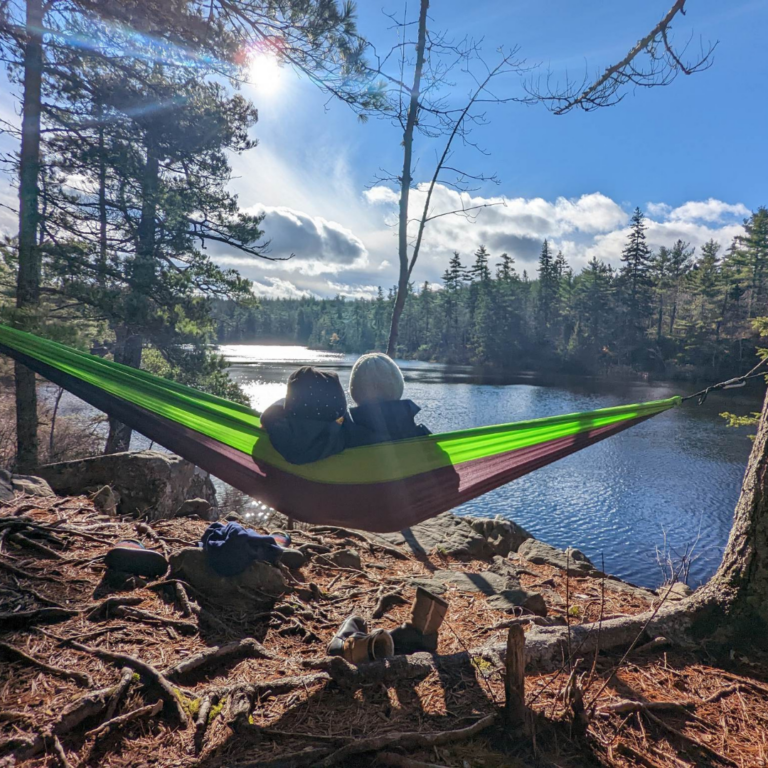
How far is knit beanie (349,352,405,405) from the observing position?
5.66 ft

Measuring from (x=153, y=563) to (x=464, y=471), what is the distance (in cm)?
142

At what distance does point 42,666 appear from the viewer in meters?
1.32

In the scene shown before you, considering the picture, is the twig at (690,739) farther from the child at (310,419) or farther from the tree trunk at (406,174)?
the tree trunk at (406,174)

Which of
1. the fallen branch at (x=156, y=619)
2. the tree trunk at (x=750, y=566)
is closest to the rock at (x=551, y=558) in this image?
the tree trunk at (x=750, y=566)

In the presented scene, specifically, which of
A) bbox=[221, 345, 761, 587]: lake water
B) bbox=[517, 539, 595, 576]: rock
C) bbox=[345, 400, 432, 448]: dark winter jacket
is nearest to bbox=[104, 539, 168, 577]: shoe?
bbox=[345, 400, 432, 448]: dark winter jacket

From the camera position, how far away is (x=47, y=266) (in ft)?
15.4

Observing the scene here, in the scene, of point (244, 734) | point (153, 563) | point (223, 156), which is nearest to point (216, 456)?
point (153, 563)

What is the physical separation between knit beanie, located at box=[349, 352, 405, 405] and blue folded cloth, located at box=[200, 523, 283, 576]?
895mm

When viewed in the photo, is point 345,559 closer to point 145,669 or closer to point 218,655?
point 218,655

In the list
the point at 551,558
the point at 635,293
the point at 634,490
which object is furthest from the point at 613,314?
the point at 551,558

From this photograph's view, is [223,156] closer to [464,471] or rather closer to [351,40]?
[351,40]

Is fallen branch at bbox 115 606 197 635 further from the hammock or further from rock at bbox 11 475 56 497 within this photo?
rock at bbox 11 475 56 497

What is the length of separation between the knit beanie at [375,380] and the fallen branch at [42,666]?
1189mm

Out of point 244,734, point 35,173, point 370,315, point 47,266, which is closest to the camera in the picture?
point 244,734
